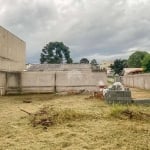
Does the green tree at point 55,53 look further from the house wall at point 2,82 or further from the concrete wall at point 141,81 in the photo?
the house wall at point 2,82

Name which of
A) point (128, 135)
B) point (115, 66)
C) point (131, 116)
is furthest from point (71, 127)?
point (115, 66)

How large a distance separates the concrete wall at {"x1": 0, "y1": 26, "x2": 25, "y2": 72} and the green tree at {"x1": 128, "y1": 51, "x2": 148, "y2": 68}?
51337mm

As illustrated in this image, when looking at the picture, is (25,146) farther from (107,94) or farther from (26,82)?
(26,82)

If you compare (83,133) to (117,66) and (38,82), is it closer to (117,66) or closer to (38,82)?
(38,82)

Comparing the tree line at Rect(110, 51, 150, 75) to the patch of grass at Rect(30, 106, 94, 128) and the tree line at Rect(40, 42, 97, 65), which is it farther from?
the patch of grass at Rect(30, 106, 94, 128)

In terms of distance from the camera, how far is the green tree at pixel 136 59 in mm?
73125

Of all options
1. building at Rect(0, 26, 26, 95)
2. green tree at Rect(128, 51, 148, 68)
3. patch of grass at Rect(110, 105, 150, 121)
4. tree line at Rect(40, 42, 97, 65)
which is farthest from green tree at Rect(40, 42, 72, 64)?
patch of grass at Rect(110, 105, 150, 121)

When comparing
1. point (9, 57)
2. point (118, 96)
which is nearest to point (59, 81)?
point (9, 57)

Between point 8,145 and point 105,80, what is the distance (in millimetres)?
12993

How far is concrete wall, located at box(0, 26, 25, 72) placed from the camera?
18.7m

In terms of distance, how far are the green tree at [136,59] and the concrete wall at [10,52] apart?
5134 cm

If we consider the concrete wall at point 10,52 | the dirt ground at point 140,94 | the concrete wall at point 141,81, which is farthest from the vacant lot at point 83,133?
the concrete wall at point 141,81

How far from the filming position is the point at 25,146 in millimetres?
5777

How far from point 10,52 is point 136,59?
57632 mm
